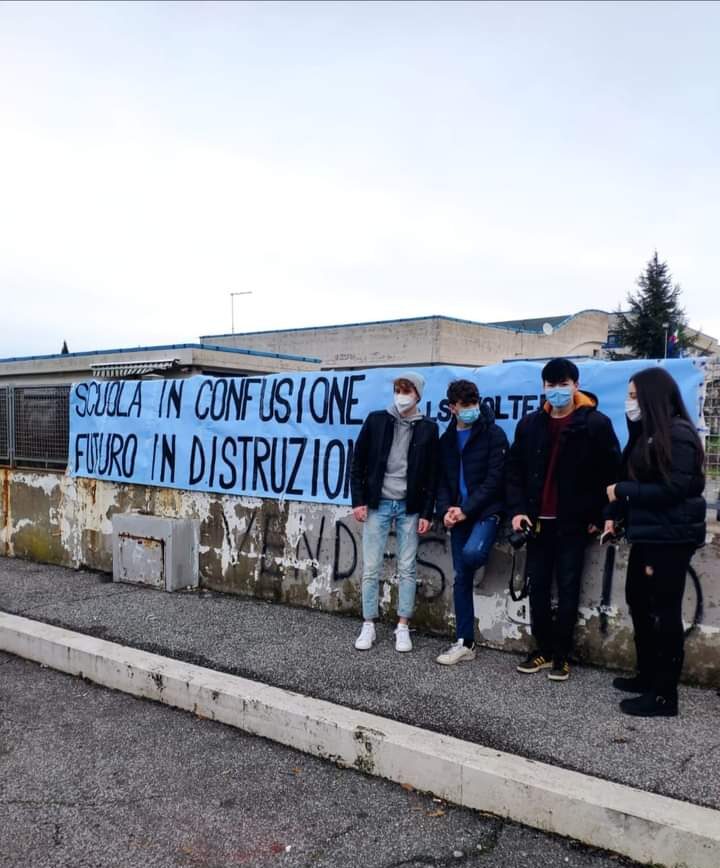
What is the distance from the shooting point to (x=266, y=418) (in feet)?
21.4

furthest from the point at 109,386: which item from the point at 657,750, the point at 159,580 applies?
the point at 657,750

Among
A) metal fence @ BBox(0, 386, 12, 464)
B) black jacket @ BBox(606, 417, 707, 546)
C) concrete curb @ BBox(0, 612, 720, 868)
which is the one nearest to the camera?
concrete curb @ BBox(0, 612, 720, 868)

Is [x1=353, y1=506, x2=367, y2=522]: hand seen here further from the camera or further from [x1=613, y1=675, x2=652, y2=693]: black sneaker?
[x1=613, y1=675, x2=652, y2=693]: black sneaker

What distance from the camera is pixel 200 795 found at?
3389 mm

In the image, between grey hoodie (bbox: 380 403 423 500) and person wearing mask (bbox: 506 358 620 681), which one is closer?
person wearing mask (bbox: 506 358 620 681)

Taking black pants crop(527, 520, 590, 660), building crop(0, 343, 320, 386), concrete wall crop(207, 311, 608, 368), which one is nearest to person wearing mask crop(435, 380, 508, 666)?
black pants crop(527, 520, 590, 660)

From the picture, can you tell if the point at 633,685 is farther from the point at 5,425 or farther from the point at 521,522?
the point at 5,425

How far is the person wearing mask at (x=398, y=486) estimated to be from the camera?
5.00 meters

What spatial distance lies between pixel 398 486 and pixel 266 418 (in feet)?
6.27

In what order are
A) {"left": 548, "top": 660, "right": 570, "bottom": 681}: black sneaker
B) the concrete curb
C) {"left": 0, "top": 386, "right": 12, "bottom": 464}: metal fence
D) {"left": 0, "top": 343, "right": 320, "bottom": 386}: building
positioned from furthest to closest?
{"left": 0, "top": 343, "right": 320, "bottom": 386}: building < {"left": 0, "top": 386, "right": 12, "bottom": 464}: metal fence < {"left": 548, "top": 660, "right": 570, "bottom": 681}: black sneaker < the concrete curb

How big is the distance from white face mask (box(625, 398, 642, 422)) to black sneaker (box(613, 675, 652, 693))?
157 centimetres

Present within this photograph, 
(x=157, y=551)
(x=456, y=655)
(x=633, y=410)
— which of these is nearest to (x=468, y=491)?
(x=456, y=655)

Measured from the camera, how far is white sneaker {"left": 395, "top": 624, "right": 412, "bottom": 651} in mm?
5020

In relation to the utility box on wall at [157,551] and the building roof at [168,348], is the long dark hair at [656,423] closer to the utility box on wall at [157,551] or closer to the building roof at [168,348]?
the utility box on wall at [157,551]
